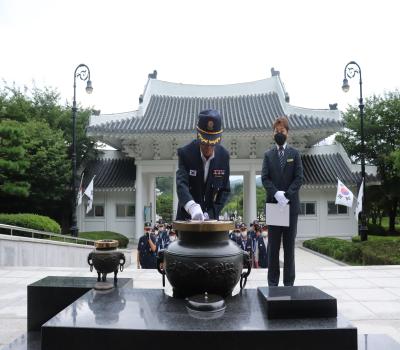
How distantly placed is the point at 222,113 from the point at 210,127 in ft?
60.7

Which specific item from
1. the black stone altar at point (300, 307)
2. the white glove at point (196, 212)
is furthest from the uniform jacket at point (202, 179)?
the black stone altar at point (300, 307)

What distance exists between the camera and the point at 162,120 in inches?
835

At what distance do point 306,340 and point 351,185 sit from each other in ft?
63.7

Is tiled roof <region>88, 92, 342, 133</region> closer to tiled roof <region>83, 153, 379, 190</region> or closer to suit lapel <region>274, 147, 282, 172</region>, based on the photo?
tiled roof <region>83, 153, 379, 190</region>

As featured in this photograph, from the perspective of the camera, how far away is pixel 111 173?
21.9 metres

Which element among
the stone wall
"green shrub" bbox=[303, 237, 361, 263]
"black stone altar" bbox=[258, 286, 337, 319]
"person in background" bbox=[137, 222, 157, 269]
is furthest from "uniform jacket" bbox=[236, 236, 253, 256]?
"black stone altar" bbox=[258, 286, 337, 319]

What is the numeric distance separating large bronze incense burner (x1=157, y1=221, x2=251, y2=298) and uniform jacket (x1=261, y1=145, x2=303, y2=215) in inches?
61.1

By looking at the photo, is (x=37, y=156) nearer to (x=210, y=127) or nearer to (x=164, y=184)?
(x=210, y=127)

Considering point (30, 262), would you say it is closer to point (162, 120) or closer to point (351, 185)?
point (162, 120)

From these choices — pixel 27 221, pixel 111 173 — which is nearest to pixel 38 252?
pixel 27 221

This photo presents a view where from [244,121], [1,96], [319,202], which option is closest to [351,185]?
[319,202]

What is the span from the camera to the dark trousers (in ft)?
15.2

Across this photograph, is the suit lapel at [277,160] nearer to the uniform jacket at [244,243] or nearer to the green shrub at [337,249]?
the uniform jacket at [244,243]

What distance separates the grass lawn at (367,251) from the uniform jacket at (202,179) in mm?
8137
